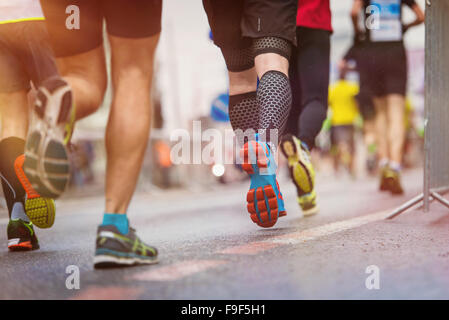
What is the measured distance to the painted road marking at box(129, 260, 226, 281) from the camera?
1.57 meters

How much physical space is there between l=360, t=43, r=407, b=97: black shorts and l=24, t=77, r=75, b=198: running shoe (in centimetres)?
388

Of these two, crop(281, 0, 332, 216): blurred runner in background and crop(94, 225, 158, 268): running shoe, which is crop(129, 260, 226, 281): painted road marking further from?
crop(281, 0, 332, 216): blurred runner in background

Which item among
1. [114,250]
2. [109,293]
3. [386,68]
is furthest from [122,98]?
[386,68]

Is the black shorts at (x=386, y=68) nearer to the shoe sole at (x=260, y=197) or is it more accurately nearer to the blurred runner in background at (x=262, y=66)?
the blurred runner in background at (x=262, y=66)

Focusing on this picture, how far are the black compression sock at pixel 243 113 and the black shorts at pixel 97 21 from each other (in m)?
0.90

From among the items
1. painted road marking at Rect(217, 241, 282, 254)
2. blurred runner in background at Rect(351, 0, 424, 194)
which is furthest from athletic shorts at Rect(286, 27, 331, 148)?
blurred runner in background at Rect(351, 0, 424, 194)

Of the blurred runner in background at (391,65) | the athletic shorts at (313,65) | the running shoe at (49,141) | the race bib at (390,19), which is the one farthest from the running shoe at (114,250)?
the race bib at (390,19)

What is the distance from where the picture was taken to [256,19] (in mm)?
2340
